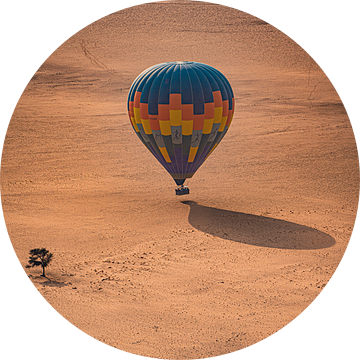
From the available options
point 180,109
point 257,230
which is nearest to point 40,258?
point 180,109

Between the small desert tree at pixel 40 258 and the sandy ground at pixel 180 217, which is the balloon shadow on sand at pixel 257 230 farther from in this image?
the small desert tree at pixel 40 258

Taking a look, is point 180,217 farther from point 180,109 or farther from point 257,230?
point 180,109

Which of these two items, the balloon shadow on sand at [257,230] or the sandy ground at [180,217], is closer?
the sandy ground at [180,217]

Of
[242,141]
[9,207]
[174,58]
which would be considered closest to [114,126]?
[242,141]

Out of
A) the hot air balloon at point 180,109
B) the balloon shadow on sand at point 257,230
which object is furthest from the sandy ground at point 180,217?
the hot air balloon at point 180,109

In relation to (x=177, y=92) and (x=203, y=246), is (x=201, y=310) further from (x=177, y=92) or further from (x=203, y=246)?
(x=177, y=92)

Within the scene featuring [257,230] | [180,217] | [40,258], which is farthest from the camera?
[180,217]
